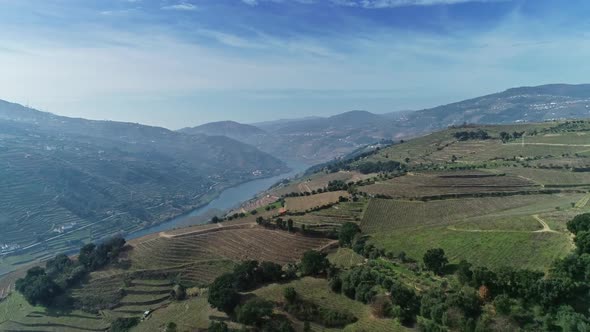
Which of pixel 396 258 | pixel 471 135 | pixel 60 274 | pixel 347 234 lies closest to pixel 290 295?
pixel 396 258

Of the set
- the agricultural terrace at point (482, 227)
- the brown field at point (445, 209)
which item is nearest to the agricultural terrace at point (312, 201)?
the agricultural terrace at point (482, 227)

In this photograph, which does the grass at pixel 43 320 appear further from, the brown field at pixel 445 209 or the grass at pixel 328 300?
the brown field at pixel 445 209

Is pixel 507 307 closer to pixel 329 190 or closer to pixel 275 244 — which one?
pixel 275 244

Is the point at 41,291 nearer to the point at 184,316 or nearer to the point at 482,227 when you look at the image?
the point at 184,316

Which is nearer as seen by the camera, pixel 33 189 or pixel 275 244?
pixel 275 244

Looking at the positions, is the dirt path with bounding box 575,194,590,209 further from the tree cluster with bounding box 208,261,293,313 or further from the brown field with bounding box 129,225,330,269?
the tree cluster with bounding box 208,261,293,313

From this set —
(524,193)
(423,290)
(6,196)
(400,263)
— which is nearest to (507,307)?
(423,290)
